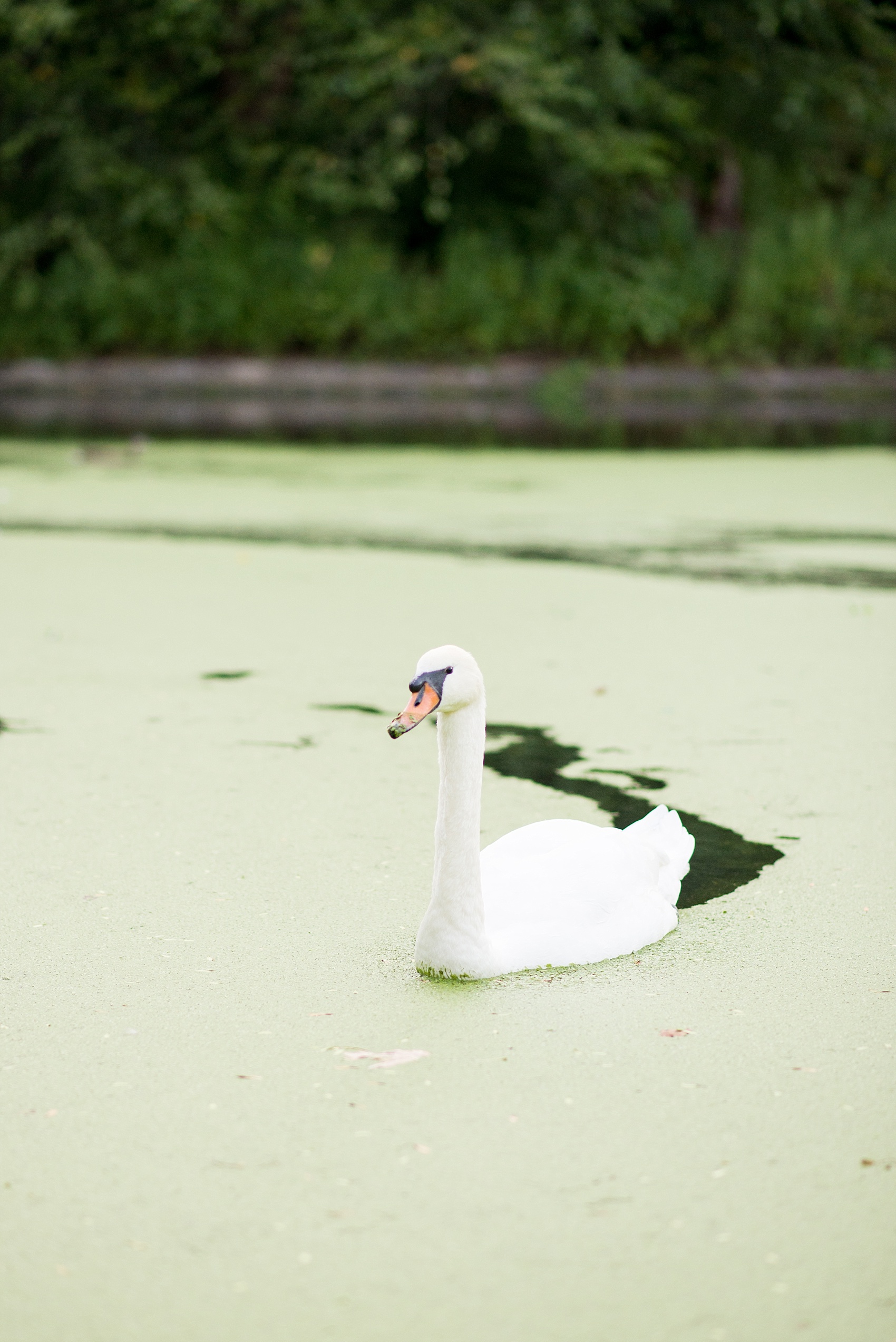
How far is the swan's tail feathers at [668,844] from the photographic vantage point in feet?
8.42

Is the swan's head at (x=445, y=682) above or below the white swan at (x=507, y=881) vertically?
above

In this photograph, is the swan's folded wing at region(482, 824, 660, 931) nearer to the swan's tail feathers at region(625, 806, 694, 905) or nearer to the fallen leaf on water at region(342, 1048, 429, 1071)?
the swan's tail feathers at region(625, 806, 694, 905)

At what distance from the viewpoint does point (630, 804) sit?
3152 millimetres

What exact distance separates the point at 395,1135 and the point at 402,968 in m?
0.51

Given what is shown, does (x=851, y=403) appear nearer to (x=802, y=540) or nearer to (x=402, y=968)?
(x=802, y=540)

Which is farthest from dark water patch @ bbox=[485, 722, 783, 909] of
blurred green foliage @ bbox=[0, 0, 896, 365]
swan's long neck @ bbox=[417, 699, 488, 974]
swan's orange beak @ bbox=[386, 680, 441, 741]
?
blurred green foliage @ bbox=[0, 0, 896, 365]

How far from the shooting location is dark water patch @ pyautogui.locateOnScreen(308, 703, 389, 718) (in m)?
3.80

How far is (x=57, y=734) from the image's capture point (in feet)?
11.7

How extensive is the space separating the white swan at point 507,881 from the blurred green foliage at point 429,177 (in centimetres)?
1144

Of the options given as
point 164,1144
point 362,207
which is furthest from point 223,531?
point 362,207

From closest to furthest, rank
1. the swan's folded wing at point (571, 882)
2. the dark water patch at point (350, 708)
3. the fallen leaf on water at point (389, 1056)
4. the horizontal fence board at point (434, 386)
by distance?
1. the fallen leaf on water at point (389, 1056)
2. the swan's folded wing at point (571, 882)
3. the dark water patch at point (350, 708)
4. the horizontal fence board at point (434, 386)

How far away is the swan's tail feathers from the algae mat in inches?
2.3

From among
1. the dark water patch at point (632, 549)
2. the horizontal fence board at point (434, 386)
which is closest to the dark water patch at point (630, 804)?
the dark water patch at point (632, 549)

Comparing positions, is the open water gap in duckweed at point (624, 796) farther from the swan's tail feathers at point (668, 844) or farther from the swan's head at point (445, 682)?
the swan's head at point (445, 682)
